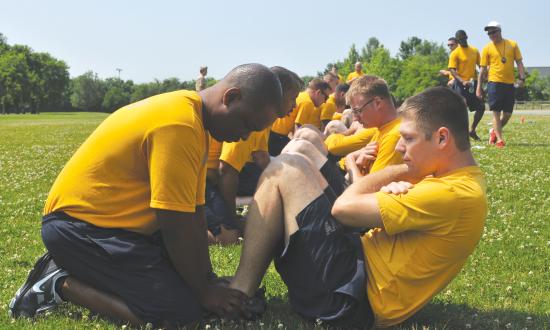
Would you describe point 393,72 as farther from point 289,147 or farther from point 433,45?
point 289,147

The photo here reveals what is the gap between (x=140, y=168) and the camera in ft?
11.7

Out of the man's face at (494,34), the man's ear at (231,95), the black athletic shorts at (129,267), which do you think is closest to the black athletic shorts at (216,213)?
the black athletic shorts at (129,267)

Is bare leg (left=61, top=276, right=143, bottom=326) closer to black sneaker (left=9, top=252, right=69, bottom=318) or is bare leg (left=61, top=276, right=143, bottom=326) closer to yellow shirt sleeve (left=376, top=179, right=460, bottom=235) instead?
black sneaker (left=9, top=252, right=69, bottom=318)

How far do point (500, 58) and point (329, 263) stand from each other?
13.1 m

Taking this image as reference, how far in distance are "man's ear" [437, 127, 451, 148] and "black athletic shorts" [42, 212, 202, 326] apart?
178 centimetres

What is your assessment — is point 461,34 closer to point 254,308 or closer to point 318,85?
point 318,85

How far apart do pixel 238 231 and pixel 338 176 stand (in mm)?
1233

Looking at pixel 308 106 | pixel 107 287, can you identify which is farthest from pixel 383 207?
pixel 308 106

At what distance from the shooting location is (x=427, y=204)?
Answer: 128 inches

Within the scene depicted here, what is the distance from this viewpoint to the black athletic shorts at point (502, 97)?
14.8 meters

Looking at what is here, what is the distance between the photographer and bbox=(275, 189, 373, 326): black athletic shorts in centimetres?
355

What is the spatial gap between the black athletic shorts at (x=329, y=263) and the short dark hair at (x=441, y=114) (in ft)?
2.44

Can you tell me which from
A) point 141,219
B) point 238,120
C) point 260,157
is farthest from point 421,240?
point 260,157

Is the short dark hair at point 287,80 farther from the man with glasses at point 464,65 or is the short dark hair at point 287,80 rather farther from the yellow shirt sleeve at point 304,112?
the man with glasses at point 464,65
